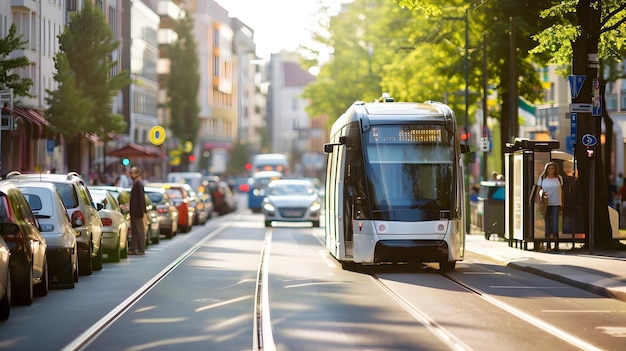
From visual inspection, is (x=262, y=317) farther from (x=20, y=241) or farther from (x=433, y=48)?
(x=433, y=48)

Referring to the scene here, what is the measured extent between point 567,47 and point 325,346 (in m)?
19.0

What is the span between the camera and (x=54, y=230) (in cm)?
2177

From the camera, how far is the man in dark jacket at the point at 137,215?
32.8 metres

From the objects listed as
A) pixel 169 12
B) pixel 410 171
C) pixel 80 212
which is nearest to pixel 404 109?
pixel 410 171

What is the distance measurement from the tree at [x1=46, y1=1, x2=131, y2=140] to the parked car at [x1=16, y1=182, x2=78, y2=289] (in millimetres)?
26630

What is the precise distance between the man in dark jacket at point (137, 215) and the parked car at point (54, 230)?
34.3 ft

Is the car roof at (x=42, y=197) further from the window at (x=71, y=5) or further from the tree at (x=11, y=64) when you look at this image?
the window at (x=71, y=5)

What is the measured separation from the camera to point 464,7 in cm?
4516

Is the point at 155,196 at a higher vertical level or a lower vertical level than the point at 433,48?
lower

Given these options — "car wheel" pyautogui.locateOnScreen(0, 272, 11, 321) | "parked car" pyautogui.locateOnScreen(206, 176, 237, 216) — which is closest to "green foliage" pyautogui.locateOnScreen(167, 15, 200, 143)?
"parked car" pyautogui.locateOnScreen(206, 176, 237, 216)

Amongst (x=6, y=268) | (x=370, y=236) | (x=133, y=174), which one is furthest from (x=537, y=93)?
(x=6, y=268)

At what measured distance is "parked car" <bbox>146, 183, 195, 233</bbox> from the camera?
159 feet

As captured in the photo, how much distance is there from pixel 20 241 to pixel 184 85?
354 feet

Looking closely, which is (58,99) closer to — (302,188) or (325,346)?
(302,188)
